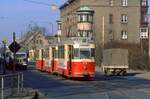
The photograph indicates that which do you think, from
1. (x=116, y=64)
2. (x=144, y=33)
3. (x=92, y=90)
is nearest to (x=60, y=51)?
(x=116, y=64)

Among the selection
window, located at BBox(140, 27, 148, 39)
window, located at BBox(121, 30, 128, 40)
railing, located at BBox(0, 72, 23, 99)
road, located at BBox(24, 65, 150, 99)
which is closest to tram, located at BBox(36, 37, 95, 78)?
road, located at BBox(24, 65, 150, 99)

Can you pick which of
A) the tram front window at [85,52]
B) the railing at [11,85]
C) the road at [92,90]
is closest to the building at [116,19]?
the tram front window at [85,52]

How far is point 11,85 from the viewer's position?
2881cm

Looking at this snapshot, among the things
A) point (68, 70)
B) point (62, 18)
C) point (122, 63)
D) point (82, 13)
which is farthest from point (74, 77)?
point (62, 18)

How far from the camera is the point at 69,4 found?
140125mm

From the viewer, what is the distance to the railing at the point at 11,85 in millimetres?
26875

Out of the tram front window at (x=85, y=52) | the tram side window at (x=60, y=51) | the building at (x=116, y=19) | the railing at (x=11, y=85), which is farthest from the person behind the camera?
the building at (x=116, y=19)

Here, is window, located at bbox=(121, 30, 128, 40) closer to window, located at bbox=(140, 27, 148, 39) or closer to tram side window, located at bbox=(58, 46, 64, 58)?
window, located at bbox=(140, 27, 148, 39)

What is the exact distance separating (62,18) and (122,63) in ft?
292

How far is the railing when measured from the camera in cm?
2688

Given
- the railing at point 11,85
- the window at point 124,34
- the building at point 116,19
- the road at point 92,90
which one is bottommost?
the road at point 92,90

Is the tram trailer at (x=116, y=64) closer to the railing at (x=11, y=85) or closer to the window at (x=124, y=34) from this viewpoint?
the railing at (x=11, y=85)

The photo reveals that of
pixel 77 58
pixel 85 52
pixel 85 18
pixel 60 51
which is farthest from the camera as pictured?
pixel 85 18

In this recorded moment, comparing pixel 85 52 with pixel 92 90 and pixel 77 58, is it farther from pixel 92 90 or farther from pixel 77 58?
pixel 92 90
